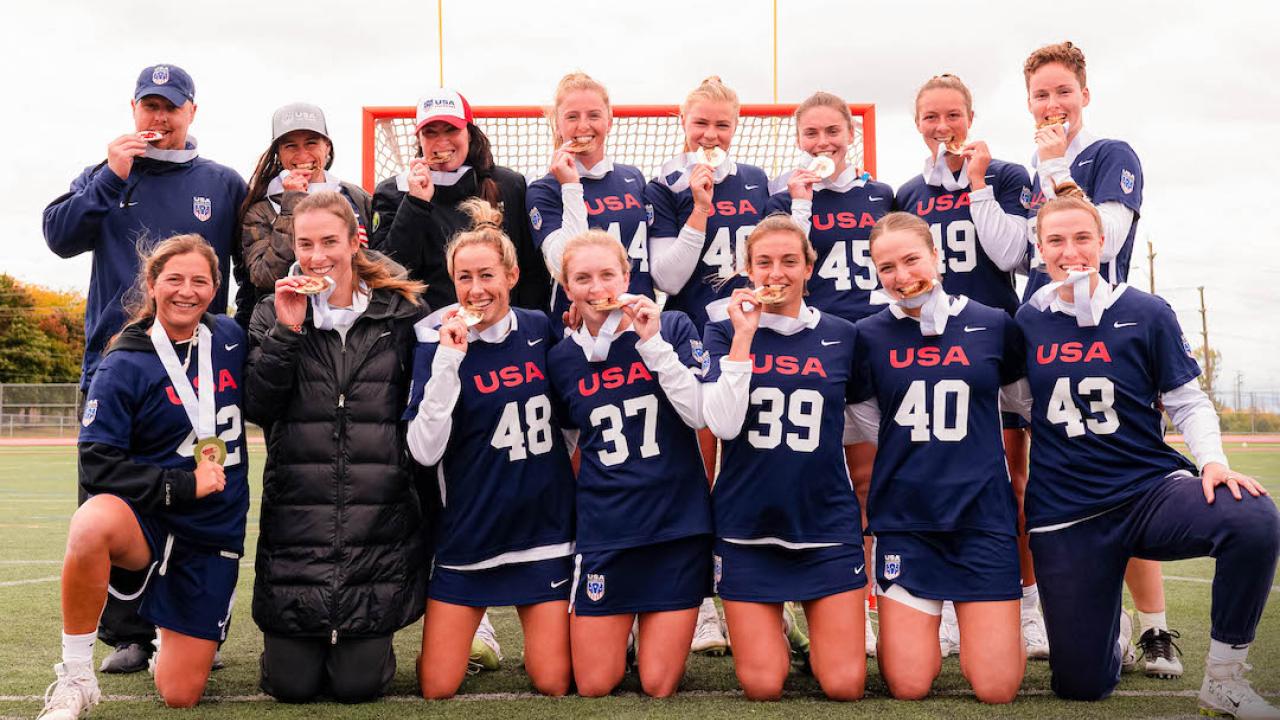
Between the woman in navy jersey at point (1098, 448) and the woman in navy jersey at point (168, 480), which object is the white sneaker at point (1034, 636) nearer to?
the woman in navy jersey at point (1098, 448)

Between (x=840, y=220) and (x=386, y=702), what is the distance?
286 cm

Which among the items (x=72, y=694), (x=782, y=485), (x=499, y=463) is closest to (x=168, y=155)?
(x=499, y=463)

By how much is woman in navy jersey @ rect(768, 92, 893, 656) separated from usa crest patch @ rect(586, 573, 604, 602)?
4.35 feet

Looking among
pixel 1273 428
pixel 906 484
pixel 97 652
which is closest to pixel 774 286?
pixel 906 484

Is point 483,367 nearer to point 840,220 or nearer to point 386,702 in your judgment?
point 386,702

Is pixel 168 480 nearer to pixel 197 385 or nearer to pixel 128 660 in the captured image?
pixel 197 385

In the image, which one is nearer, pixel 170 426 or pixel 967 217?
pixel 170 426

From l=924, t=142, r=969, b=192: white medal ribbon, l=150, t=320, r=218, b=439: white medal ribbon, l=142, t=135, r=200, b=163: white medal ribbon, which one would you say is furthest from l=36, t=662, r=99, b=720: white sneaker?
l=924, t=142, r=969, b=192: white medal ribbon

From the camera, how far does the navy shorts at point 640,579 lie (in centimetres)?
400

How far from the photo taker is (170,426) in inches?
152

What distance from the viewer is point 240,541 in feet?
13.3

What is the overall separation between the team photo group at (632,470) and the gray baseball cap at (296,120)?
0.62 meters

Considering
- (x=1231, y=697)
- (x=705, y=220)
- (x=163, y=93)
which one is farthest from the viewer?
(x=705, y=220)

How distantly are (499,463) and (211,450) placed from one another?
108 cm
